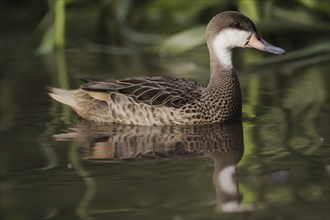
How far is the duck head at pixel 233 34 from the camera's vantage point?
29.9 feet

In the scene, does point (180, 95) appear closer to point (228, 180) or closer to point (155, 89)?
point (155, 89)

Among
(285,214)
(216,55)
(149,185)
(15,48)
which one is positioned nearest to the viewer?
(285,214)

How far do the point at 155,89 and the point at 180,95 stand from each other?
225mm

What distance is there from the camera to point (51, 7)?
39.0ft

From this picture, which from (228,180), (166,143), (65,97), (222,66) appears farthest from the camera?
(65,97)

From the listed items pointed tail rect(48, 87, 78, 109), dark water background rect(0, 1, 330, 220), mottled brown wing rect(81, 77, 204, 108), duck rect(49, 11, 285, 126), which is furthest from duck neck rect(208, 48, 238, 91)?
pointed tail rect(48, 87, 78, 109)

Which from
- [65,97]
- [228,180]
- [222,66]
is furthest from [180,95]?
[228,180]

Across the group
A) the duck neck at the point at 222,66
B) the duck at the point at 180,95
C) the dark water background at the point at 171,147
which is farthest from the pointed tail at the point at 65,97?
the duck neck at the point at 222,66

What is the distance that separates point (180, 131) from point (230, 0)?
394 centimetres

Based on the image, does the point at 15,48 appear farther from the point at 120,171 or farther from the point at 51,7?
the point at 120,171

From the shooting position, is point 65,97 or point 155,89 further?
point 65,97

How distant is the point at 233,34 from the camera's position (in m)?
9.12

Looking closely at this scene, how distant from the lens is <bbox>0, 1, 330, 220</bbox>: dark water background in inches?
256

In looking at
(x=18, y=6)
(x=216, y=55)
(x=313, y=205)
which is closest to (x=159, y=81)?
(x=216, y=55)
